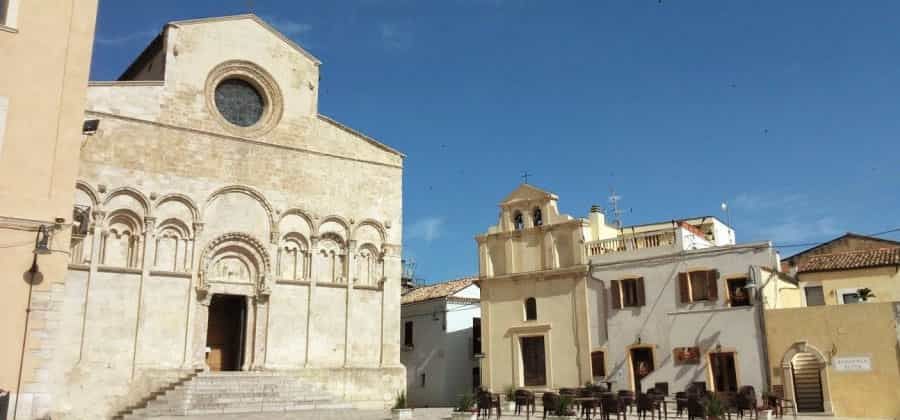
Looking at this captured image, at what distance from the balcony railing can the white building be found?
828cm

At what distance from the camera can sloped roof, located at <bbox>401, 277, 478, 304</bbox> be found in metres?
33.6

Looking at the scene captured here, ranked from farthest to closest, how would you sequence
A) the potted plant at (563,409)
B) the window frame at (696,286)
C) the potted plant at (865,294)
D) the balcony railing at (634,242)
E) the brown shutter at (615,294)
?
the potted plant at (865,294)
the brown shutter at (615,294)
the balcony railing at (634,242)
the window frame at (696,286)
the potted plant at (563,409)

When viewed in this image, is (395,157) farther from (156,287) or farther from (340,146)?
(156,287)

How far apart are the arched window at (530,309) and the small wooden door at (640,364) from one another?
383cm

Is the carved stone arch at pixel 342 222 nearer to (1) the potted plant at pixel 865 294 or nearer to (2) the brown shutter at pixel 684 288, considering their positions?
(2) the brown shutter at pixel 684 288

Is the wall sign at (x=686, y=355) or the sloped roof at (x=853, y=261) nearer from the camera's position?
the wall sign at (x=686, y=355)

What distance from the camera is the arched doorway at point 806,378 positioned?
2067 cm

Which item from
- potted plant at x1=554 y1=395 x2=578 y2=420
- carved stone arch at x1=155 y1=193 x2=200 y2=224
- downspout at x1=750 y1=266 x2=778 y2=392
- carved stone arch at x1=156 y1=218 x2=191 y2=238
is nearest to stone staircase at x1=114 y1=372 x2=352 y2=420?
carved stone arch at x1=156 y1=218 x2=191 y2=238

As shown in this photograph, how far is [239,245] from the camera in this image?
2447cm

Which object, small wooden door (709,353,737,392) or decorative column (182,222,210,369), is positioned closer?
small wooden door (709,353,737,392)

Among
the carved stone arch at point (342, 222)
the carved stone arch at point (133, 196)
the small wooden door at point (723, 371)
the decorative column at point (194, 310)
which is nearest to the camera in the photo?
the small wooden door at point (723, 371)

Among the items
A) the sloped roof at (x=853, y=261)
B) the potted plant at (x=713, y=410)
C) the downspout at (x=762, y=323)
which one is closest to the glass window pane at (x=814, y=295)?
the sloped roof at (x=853, y=261)

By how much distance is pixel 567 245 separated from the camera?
26.4 m

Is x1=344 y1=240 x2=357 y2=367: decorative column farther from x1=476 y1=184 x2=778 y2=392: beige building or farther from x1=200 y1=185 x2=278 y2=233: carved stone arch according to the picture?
x1=476 y1=184 x2=778 y2=392: beige building
